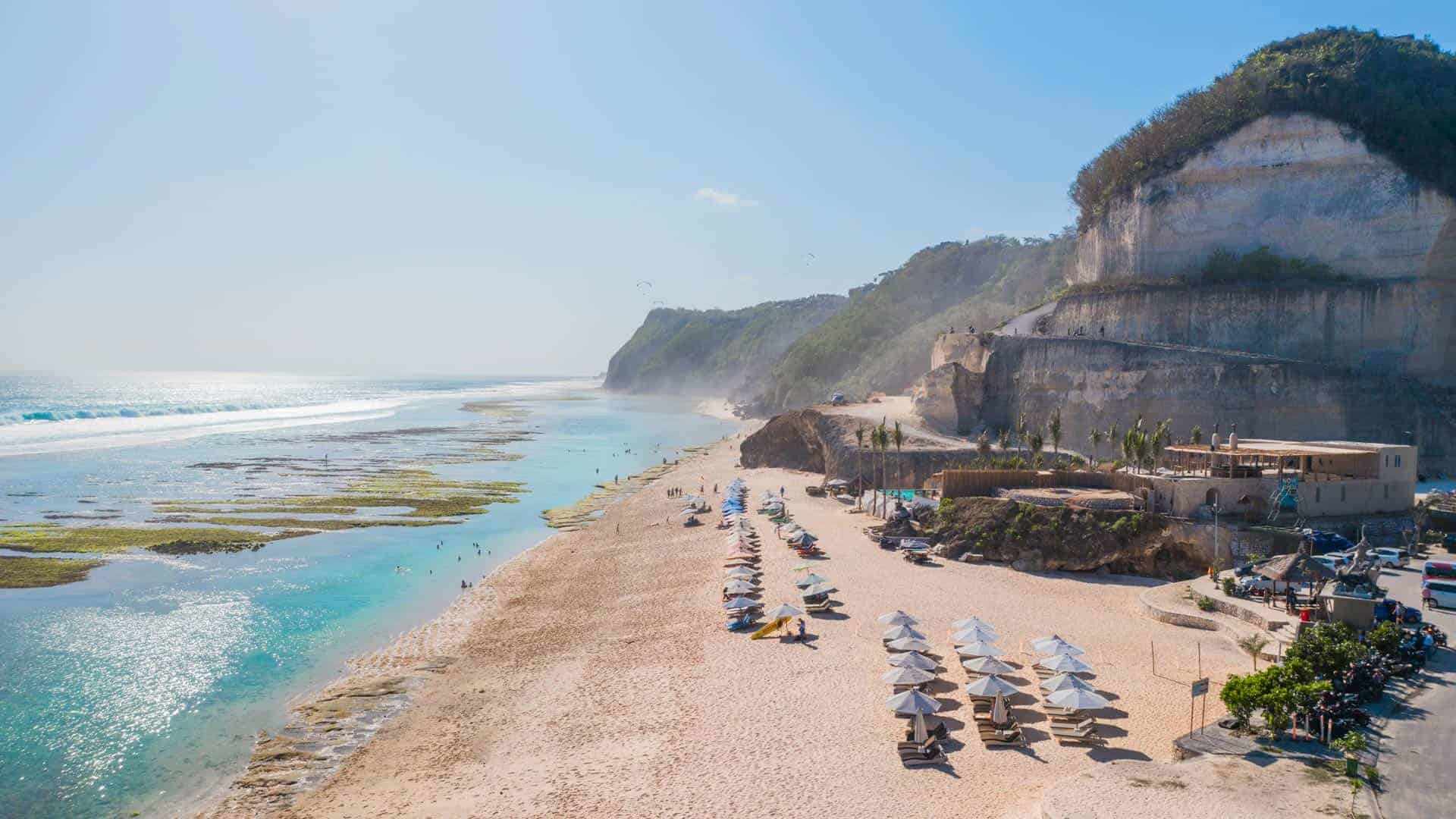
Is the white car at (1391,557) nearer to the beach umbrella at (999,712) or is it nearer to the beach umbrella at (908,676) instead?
the beach umbrella at (999,712)

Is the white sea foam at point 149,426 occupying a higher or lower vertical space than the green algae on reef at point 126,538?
higher

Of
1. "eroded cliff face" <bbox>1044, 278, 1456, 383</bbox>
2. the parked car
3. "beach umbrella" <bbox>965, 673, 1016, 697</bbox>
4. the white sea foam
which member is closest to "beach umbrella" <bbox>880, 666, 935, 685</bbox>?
"beach umbrella" <bbox>965, 673, 1016, 697</bbox>

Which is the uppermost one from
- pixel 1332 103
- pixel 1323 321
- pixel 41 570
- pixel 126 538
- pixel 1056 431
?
pixel 1332 103

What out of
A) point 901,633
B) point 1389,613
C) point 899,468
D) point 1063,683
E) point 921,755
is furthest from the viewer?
point 899,468

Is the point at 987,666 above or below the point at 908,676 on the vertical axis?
above

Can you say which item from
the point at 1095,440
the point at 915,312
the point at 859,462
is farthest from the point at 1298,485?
the point at 915,312

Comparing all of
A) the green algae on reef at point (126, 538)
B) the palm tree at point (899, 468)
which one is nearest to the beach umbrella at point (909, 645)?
the palm tree at point (899, 468)

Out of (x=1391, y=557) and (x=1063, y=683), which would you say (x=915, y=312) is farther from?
(x=1063, y=683)
